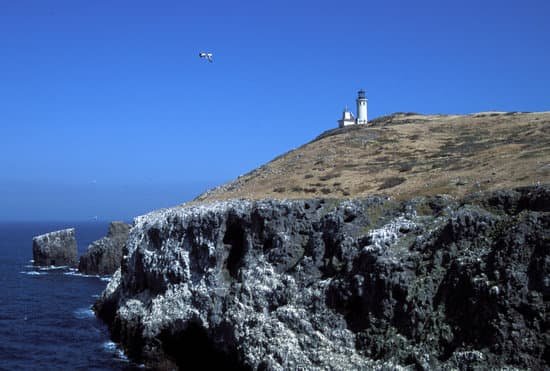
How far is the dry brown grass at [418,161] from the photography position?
36625mm

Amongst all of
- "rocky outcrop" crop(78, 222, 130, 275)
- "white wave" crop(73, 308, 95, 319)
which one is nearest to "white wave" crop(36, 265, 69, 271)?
"rocky outcrop" crop(78, 222, 130, 275)

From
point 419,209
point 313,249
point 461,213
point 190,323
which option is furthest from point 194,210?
point 461,213

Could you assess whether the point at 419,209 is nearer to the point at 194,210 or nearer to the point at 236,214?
the point at 236,214

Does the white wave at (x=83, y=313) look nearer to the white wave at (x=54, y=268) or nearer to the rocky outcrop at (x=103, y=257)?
the rocky outcrop at (x=103, y=257)

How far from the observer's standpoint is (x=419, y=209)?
3325cm

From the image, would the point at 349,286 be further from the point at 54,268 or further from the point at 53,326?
the point at 54,268

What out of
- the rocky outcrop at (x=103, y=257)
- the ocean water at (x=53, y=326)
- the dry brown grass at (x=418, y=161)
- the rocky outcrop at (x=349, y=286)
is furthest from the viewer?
the rocky outcrop at (x=103, y=257)

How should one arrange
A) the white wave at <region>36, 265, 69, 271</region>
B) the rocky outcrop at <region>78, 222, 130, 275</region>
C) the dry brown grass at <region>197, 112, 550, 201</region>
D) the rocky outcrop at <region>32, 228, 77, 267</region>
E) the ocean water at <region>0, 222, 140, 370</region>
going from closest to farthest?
the dry brown grass at <region>197, 112, 550, 201</region> → the ocean water at <region>0, 222, 140, 370</region> → the rocky outcrop at <region>78, 222, 130, 275</region> → the white wave at <region>36, 265, 69, 271</region> → the rocky outcrop at <region>32, 228, 77, 267</region>

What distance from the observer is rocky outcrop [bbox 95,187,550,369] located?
1022 inches

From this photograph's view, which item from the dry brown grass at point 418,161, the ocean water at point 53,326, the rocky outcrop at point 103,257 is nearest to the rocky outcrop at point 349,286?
the ocean water at point 53,326

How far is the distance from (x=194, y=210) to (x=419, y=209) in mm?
15756

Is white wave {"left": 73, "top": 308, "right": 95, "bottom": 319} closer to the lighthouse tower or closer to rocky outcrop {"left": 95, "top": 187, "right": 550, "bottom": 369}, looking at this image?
rocky outcrop {"left": 95, "top": 187, "right": 550, "bottom": 369}

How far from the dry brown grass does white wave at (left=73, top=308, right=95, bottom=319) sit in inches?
637

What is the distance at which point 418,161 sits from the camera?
47656 mm
